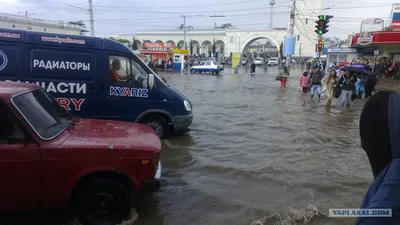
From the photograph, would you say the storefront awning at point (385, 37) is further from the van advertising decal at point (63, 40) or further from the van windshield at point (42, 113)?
the van windshield at point (42, 113)

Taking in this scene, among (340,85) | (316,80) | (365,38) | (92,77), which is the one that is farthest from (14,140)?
(365,38)

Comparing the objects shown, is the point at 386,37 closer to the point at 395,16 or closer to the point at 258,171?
the point at 395,16

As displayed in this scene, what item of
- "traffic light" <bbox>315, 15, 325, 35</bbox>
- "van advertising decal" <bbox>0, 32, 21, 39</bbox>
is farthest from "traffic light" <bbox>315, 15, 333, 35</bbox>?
"van advertising decal" <bbox>0, 32, 21, 39</bbox>

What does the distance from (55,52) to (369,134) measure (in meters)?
7.11

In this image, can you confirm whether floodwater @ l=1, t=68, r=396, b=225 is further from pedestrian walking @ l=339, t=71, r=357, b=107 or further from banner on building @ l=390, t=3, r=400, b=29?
banner on building @ l=390, t=3, r=400, b=29

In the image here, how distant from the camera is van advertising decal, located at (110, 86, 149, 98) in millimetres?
7613

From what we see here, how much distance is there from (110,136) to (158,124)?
4028 millimetres

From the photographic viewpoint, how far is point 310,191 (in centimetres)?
536

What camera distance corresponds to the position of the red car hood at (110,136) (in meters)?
3.81

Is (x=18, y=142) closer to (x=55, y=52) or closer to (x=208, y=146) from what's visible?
(x=55, y=52)

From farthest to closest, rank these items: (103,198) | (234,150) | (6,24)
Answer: (6,24) → (234,150) → (103,198)

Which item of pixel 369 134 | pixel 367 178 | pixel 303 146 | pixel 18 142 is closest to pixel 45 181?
pixel 18 142

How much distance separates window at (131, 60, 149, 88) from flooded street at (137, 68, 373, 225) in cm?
155

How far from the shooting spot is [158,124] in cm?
813
